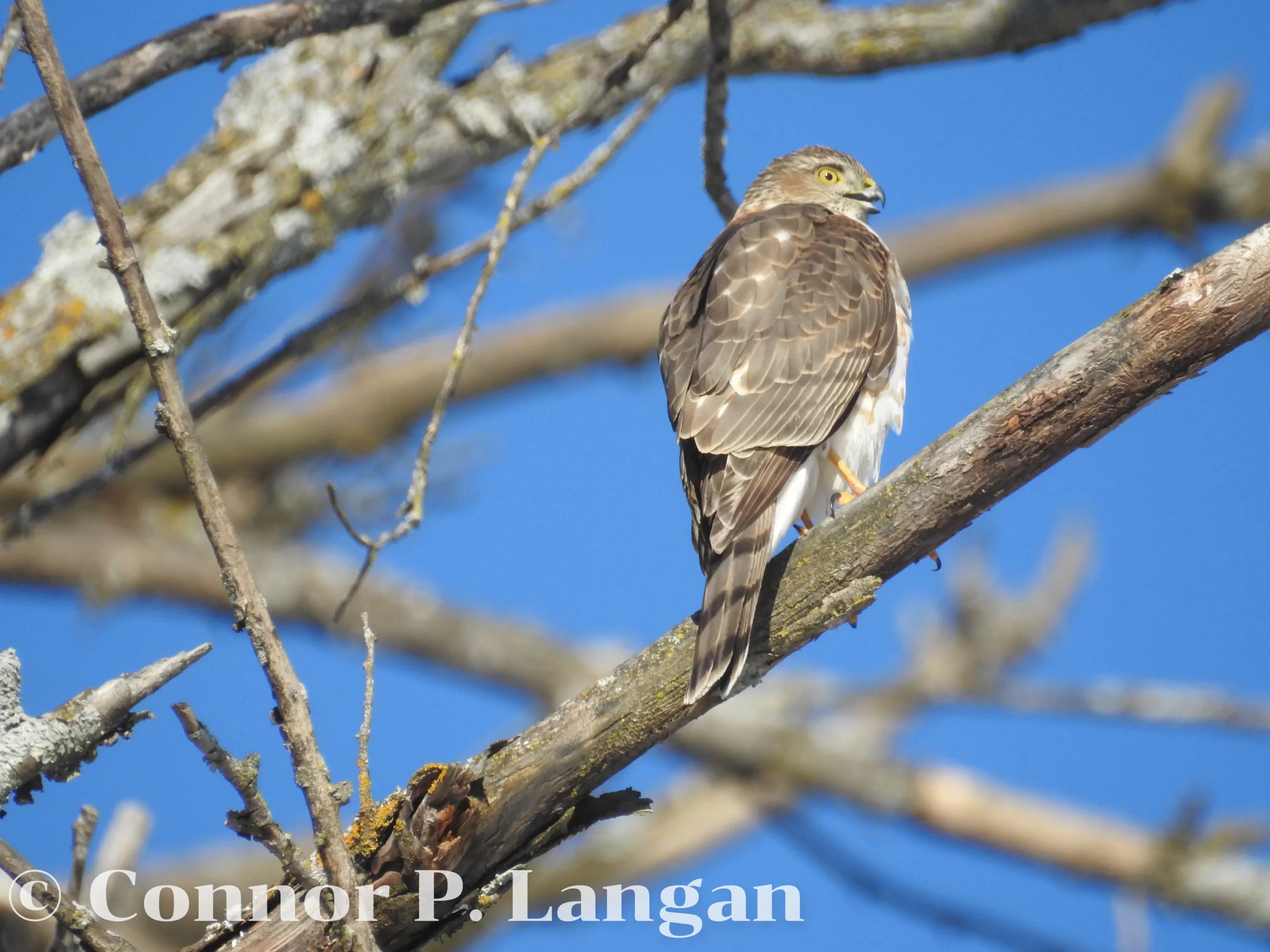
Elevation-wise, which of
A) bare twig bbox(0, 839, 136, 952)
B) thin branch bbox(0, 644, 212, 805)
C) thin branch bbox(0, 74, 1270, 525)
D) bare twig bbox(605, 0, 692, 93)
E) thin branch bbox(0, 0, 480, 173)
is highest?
thin branch bbox(0, 74, 1270, 525)

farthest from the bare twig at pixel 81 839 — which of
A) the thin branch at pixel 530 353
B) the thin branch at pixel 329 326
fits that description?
the thin branch at pixel 530 353

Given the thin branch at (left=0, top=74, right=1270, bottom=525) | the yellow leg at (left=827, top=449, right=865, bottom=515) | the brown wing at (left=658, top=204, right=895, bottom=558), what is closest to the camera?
the brown wing at (left=658, top=204, right=895, bottom=558)

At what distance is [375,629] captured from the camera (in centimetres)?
925

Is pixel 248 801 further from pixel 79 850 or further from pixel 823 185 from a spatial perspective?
pixel 823 185

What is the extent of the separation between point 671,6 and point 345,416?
712 centimetres

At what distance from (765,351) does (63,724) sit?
2.50 m

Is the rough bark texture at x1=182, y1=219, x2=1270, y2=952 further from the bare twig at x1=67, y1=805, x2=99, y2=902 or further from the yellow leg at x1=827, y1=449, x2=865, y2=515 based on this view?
the yellow leg at x1=827, y1=449, x2=865, y2=515

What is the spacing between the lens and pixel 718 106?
4.15m

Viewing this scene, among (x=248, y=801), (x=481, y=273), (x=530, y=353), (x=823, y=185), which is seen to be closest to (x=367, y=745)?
(x=248, y=801)

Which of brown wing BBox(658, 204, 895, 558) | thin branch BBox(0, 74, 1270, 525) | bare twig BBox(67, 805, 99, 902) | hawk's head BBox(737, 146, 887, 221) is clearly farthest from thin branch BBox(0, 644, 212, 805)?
thin branch BBox(0, 74, 1270, 525)

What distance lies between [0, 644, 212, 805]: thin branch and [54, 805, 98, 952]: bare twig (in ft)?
0.29

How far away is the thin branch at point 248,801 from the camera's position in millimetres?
2221

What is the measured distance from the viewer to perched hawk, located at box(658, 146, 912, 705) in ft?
12.8

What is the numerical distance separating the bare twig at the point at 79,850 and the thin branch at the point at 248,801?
408 mm
